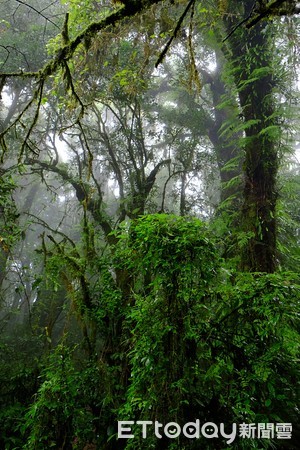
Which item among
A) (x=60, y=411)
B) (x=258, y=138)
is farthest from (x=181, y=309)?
(x=258, y=138)

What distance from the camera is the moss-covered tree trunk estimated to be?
202 inches

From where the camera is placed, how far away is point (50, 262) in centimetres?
449

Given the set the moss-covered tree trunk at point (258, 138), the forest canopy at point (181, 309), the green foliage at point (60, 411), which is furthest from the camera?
the moss-covered tree trunk at point (258, 138)

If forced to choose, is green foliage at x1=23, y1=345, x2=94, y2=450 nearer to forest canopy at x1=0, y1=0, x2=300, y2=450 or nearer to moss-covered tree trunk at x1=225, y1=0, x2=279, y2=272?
forest canopy at x1=0, y1=0, x2=300, y2=450

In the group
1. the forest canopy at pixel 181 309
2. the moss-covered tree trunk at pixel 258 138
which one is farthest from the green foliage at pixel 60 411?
the moss-covered tree trunk at pixel 258 138

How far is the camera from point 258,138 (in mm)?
5645

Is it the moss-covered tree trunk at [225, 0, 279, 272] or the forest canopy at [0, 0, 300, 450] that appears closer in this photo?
the forest canopy at [0, 0, 300, 450]

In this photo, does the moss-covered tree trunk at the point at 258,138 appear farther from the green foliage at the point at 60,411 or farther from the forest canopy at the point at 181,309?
the green foliage at the point at 60,411

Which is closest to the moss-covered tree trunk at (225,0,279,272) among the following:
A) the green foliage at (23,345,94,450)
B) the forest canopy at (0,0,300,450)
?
the forest canopy at (0,0,300,450)

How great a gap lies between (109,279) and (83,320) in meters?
0.67

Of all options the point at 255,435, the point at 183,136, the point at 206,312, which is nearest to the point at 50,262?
the point at 206,312

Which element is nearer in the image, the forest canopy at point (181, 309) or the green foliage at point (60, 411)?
the forest canopy at point (181, 309)

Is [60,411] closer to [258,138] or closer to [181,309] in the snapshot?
[181,309]

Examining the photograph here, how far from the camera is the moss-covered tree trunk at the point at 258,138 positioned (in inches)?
202
